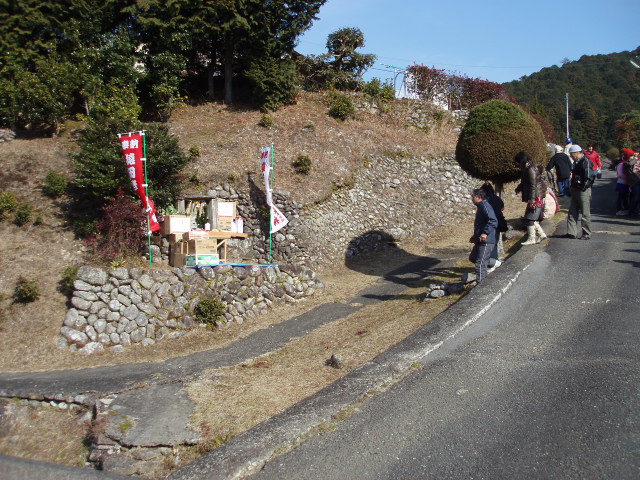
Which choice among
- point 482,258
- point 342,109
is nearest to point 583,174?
point 482,258

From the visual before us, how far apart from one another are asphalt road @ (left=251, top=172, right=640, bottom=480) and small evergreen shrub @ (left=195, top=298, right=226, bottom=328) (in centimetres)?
568

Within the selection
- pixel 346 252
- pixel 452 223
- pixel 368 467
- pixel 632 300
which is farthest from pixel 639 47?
pixel 368 467

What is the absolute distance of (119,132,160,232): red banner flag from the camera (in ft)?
38.8

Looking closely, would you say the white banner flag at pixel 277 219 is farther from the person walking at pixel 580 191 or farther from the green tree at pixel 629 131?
the green tree at pixel 629 131

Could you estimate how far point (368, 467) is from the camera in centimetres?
372

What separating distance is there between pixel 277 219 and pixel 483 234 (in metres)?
6.55

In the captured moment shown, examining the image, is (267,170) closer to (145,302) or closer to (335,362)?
(145,302)

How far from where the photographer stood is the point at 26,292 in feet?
34.1

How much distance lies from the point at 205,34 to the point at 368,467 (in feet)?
62.3

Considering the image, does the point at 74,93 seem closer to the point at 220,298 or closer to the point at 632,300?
the point at 220,298

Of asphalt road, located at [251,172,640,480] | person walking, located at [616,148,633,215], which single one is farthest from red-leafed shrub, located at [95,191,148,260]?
person walking, located at [616,148,633,215]

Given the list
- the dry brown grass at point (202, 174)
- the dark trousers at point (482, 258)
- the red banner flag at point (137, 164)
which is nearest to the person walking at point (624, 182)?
the dry brown grass at point (202, 174)

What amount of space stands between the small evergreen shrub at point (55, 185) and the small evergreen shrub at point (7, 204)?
0.86m

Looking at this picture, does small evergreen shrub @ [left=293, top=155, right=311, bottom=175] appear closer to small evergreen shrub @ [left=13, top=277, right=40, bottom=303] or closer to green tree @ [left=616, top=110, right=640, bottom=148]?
small evergreen shrub @ [left=13, top=277, right=40, bottom=303]
